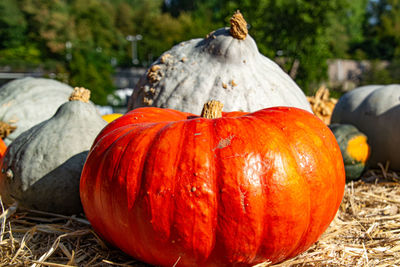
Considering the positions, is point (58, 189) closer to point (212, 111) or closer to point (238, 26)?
point (212, 111)

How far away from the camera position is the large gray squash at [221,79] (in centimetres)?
277

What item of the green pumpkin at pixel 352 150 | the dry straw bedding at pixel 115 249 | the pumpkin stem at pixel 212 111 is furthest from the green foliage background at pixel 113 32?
the pumpkin stem at pixel 212 111

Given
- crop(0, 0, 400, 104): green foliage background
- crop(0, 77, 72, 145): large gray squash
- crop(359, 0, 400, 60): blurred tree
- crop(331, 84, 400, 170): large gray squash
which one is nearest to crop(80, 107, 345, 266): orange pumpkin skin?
crop(0, 77, 72, 145): large gray squash

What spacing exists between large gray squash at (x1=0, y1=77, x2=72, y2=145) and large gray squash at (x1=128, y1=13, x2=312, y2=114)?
128cm

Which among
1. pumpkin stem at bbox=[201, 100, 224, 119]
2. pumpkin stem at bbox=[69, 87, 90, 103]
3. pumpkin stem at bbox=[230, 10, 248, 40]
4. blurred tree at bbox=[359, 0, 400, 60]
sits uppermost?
pumpkin stem at bbox=[230, 10, 248, 40]

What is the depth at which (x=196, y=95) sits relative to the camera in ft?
9.09

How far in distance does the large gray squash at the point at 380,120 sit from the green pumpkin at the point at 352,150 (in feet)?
1.33

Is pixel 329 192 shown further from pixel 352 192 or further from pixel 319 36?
pixel 319 36

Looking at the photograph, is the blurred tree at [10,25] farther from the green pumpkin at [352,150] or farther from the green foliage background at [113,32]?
the green pumpkin at [352,150]

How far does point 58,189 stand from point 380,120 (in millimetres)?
3142

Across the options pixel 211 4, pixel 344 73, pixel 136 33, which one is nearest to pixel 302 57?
pixel 344 73

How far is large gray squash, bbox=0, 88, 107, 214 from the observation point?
2439 millimetres

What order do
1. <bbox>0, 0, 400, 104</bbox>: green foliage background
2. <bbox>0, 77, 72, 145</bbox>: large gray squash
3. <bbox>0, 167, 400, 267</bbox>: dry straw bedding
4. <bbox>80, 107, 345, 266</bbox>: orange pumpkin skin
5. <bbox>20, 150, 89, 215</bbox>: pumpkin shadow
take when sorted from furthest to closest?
<bbox>0, 0, 400, 104</bbox>: green foliage background < <bbox>0, 77, 72, 145</bbox>: large gray squash < <bbox>20, 150, 89, 215</bbox>: pumpkin shadow < <bbox>0, 167, 400, 267</bbox>: dry straw bedding < <bbox>80, 107, 345, 266</bbox>: orange pumpkin skin

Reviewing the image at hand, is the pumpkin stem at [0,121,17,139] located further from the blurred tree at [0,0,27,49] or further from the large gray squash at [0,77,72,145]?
the blurred tree at [0,0,27,49]
